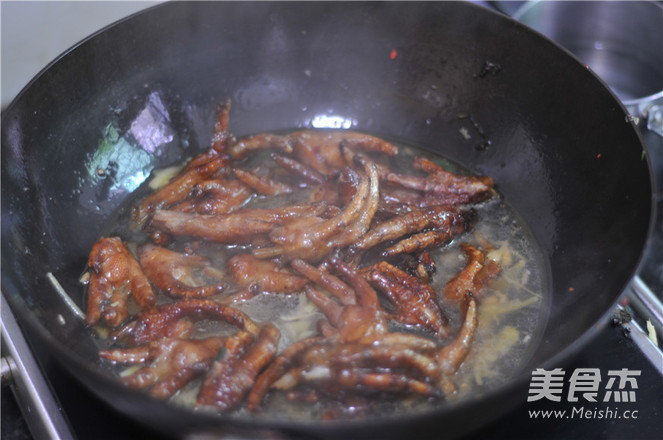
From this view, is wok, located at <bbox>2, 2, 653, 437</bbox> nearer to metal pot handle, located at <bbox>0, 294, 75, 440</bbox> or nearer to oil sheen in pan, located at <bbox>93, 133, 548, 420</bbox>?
oil sheen in pan, located at <bbox>93, 133, 548, 420</bbox>

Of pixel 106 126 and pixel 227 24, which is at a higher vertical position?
pixel 227 24

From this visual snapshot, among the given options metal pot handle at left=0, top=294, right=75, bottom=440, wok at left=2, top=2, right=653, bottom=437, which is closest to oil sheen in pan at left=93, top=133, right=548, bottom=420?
→ wok at left=2, top=2, right=653, bottom=437

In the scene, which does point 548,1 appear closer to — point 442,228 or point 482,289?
point 442,228

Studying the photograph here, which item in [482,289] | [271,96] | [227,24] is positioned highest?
[227,24]

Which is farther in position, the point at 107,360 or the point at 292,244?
the point at 292,244

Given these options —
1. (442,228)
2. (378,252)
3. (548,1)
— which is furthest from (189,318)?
(548,1)

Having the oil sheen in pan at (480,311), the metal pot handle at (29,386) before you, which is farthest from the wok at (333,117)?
the metal pot handle at (29,386)

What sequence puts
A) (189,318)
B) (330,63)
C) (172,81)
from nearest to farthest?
(189,318) < (172,81) < (330,63)

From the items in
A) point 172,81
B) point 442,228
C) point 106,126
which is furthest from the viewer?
point 172,81
